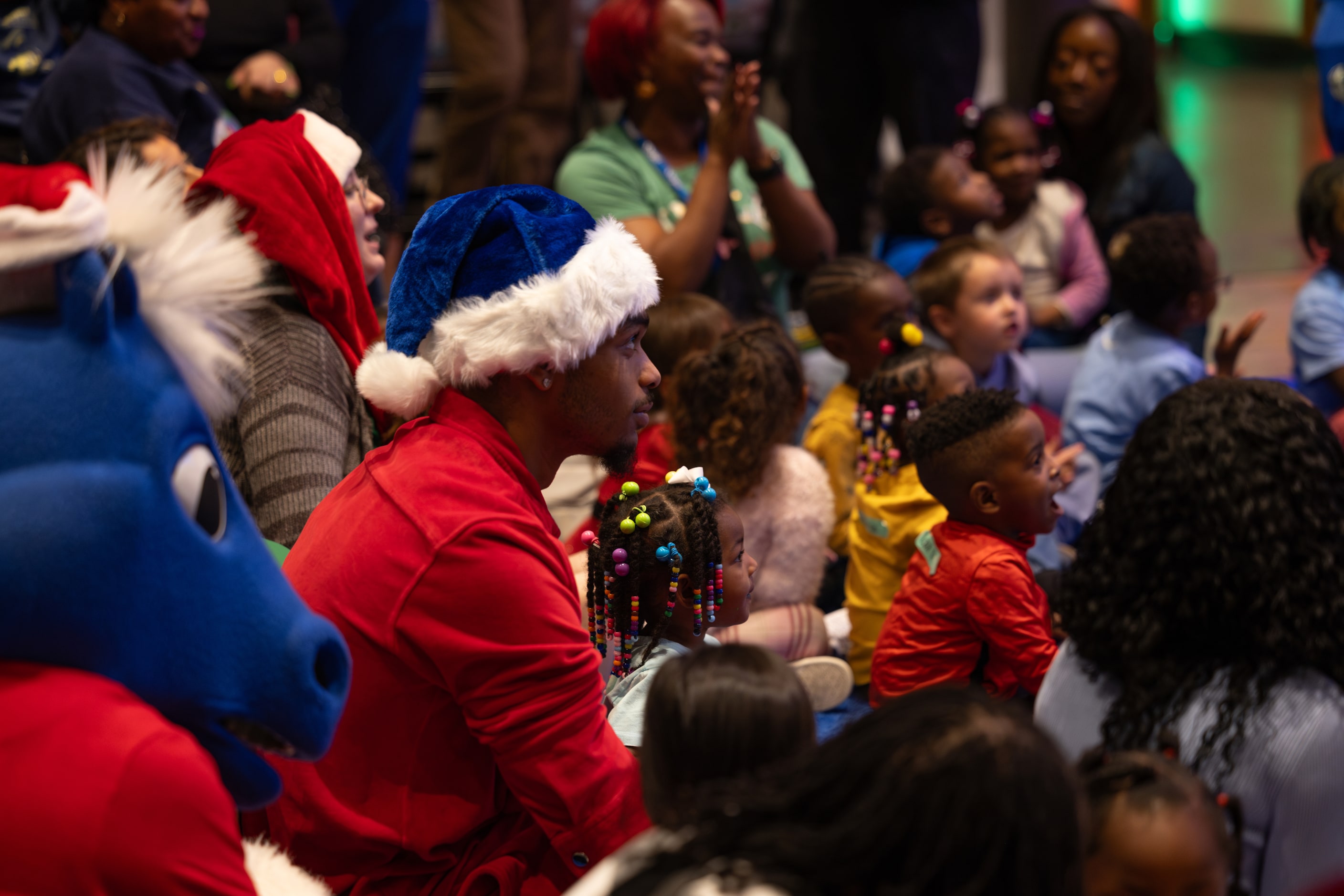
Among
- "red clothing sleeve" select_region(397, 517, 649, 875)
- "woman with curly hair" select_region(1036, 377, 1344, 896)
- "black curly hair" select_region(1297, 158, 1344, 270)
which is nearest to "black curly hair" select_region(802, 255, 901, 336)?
"black curly hair" select_region(1297, 158, 1344, 270)

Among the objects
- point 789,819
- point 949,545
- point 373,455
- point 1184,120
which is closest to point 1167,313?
point 949,545

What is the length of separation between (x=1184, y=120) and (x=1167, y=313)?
8.09 meters

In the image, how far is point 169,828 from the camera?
1184mm

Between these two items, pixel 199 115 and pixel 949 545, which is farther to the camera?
pixel 199 115

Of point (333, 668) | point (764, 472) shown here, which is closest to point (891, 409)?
point (764, 472)

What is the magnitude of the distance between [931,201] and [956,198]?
0.09 metres

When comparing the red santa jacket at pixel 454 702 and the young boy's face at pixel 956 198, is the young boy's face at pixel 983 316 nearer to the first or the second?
the young boy's face at pixel 956 198

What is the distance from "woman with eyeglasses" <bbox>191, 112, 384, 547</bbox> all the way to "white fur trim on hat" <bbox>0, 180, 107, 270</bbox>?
3.46 feet

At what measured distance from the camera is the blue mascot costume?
1159 millimetres

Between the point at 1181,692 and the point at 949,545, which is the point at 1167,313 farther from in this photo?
the point at 1181,692

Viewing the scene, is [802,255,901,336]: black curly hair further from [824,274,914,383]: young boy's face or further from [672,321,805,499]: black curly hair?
[672,321,805,499]: black curly hair

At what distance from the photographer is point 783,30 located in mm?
6332

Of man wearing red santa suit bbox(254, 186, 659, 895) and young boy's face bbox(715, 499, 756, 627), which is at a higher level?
man wearing red santa suit bbox(254, 186, 659, 895)

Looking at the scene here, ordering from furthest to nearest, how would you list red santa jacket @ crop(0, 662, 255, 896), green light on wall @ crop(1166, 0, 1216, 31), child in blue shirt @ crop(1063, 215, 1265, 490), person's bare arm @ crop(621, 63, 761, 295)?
green light on wall @ crop(1166, 0, 1216, 31) < child in blue shirt @ crop(1063, 215, 1265, 490) < person's bare arm @ crop(621, 63, 761, 295) < red santa jacket @ crop(0, 662, 255, 896)
